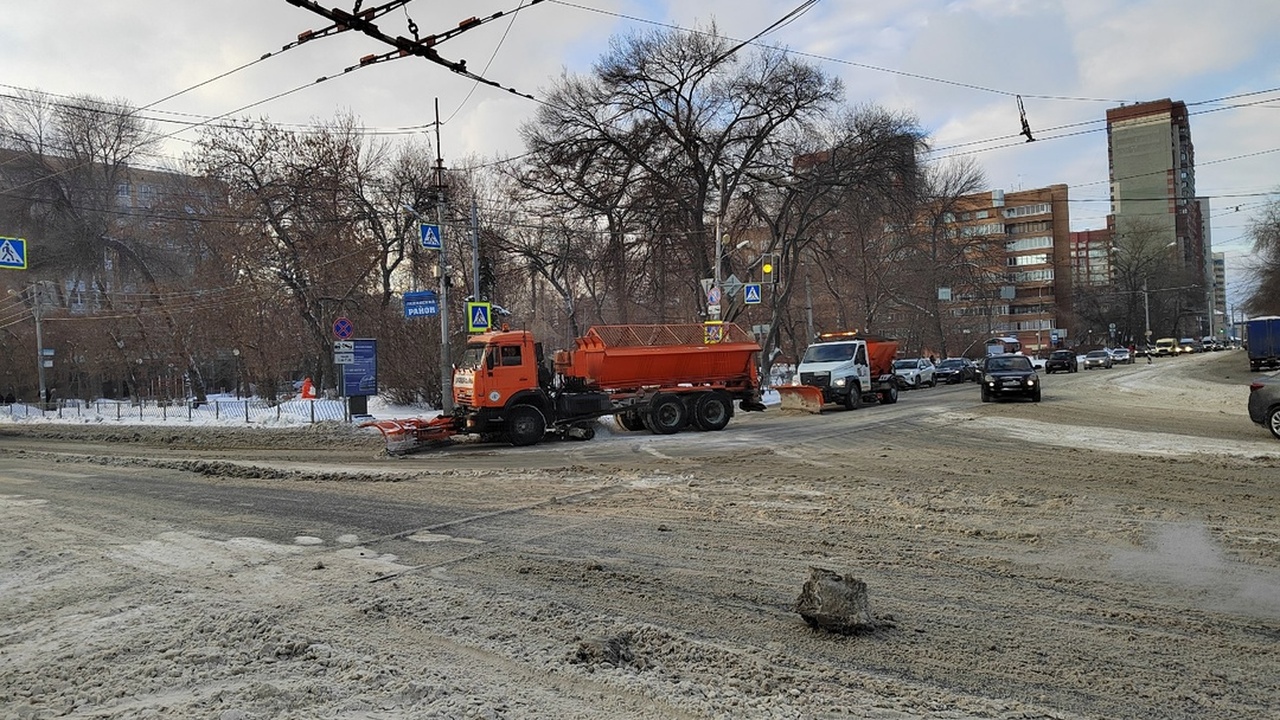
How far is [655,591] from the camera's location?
5973mm

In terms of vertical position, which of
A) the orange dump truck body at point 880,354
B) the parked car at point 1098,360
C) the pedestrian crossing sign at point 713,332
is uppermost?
the pedestrian crossing sign at point 713,332

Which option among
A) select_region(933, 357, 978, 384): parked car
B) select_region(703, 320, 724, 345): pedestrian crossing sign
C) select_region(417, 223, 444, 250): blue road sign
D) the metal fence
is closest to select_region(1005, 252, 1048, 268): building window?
select_region(933, 357, 978, 384): parked car

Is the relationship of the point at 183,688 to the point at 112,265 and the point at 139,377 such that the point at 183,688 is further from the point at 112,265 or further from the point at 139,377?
the point at 139,377

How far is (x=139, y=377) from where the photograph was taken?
52469 millimetres

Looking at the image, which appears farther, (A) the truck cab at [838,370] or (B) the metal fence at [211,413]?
(A) the truck cab at [838,370]

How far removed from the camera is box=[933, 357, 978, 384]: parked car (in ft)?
157

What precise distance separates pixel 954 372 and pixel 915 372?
558cm

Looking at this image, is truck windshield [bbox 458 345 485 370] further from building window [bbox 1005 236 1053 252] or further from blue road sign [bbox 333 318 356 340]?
building window [bbox 1005 236 1053 252]

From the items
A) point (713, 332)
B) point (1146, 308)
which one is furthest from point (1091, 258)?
point (713, 332)

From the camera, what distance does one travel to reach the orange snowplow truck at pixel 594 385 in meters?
18.8

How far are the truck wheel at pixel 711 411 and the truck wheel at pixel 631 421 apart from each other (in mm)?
1678

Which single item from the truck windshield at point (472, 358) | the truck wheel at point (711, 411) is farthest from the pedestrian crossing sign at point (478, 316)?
the truck wheel at point (711, 411)

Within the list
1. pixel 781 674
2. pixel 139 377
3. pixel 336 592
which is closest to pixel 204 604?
pixel 336 592

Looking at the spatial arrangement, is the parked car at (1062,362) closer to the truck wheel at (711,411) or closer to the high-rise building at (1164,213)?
the truck wheel at (711,411)
